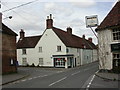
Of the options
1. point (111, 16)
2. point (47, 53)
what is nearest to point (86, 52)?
point (47, 53)

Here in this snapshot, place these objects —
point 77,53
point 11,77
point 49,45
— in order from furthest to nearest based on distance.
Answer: point 77,53, point 49,45, point 11,77

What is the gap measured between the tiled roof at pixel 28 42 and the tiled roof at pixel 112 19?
22784mm

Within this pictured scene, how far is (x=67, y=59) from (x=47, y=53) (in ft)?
16.5

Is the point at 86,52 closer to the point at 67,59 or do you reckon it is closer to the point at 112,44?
the point at 67,59

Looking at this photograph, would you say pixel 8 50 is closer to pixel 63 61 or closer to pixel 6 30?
pixel 6 30

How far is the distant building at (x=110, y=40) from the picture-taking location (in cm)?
2477

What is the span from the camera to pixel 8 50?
28.0 metres

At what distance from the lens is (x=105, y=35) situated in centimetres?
2645

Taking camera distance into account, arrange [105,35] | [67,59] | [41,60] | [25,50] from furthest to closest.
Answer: [25,50]
[41,60]
[67,59]
[105,35]

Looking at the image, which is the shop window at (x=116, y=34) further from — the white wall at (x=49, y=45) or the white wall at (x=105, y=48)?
the white wall at (x=49, y=45)

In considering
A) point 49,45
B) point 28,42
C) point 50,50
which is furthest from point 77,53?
point 28,42

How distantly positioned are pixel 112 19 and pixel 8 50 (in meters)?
14.4

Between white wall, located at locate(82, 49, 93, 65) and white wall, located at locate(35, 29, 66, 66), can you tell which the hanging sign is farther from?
white wall, located at locate(82, 49, 93, 65)

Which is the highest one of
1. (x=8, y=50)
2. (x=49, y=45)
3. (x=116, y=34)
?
(x=116, y=34)
